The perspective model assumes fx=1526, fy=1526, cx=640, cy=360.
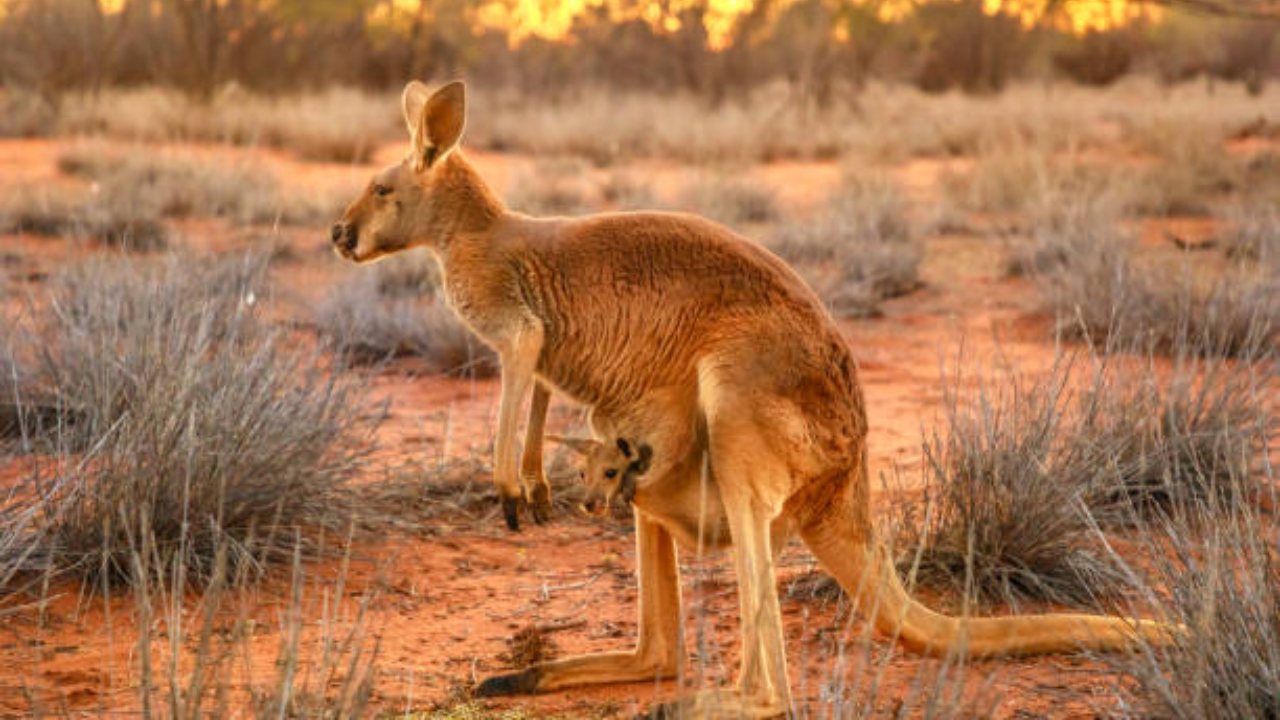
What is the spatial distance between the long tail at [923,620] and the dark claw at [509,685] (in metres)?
0.88

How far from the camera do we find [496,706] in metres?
4.24

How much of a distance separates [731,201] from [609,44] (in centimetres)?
2209

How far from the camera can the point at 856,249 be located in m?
12.2

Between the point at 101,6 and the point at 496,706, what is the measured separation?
23989mm

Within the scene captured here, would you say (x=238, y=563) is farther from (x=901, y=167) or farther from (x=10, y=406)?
(x=901, y=167)

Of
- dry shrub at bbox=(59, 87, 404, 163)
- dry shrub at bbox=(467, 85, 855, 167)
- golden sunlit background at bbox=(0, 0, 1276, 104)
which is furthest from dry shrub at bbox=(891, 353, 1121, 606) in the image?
golden sunlit background at bbox=(0, 0, 1276, 104)

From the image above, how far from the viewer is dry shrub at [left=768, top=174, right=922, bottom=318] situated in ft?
36.9

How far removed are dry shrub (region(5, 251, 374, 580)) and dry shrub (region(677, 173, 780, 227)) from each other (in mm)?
8839

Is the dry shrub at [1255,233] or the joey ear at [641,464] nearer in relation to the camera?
the joey ear at [641,464]

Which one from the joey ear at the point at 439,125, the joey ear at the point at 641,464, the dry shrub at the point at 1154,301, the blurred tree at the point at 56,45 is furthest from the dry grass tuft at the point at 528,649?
the blurred tree at the point at 56,45

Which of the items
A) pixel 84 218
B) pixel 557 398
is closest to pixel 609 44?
pixel 84 218

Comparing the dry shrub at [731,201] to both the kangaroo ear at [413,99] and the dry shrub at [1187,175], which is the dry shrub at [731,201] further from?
the kangaroo ear at [413,99]

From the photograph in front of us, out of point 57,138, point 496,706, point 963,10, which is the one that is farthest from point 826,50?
point 496,706

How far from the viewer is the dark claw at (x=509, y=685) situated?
14.1 feet
